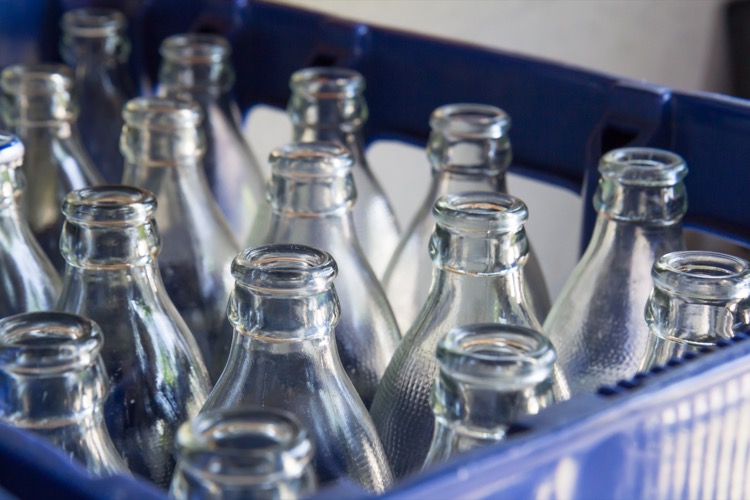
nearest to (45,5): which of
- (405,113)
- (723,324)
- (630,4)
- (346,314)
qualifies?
(405,113)

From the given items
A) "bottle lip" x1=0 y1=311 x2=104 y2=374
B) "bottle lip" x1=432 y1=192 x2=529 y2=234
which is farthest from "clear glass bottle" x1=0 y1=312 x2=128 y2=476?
"bottle lip" x1=432 y1=192 x2=529 y2=234

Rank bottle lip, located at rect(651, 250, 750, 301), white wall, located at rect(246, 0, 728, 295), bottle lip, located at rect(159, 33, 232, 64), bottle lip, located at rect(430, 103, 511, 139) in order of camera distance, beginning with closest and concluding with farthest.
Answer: bottle lip, located at rect(651, 250, 750, 301) → bottle lip, located at rect(430, 103, 511, 139) → bottle lip, located at rect(159, 33, 232, 64) → white wall, located at rect(246, 0, 728, 295)

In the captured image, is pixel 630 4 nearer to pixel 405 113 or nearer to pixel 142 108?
pixel 405 113

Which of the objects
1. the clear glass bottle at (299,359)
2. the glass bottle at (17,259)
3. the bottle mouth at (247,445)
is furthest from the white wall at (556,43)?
the bottle mouth at (247,445)

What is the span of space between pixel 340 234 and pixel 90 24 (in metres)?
0.30

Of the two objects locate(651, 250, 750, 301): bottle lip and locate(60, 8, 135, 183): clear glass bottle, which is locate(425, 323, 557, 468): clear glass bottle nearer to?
locate(651, 250, 750, 301): bottle lip

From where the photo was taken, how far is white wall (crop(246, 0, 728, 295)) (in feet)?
3.98

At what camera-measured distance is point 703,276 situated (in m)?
0.38

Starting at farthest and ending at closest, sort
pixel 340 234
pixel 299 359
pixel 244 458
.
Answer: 1. pixel 340 234
2. pixel 299 359
3. pixel 244 458

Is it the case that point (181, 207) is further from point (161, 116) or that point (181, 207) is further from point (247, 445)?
point (247, 445)

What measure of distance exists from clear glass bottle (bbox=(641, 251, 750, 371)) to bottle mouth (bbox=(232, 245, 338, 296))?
0.35ft

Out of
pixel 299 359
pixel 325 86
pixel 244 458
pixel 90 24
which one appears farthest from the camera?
pixel 90 24

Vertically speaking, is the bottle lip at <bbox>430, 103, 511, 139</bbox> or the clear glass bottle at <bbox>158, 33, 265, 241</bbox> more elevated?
the bottle lip at <bbox>430, 103, 511, 139</bbox>

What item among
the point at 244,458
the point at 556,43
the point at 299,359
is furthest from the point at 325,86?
the point at 556,43
